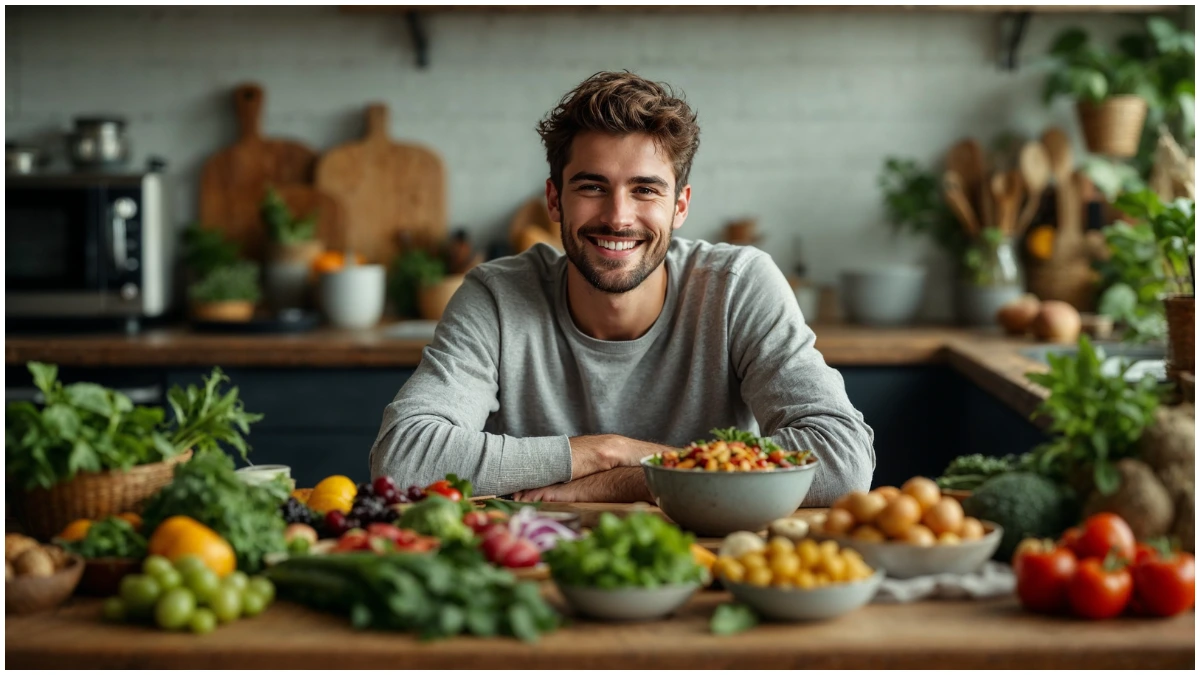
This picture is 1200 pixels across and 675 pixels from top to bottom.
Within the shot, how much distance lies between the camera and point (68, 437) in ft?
4.86

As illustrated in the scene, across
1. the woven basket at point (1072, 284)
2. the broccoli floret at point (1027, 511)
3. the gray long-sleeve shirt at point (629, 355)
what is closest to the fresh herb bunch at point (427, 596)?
the broccoli floret at point (1027, 511)

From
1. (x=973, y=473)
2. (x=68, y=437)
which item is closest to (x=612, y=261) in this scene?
(x=973, y=473)

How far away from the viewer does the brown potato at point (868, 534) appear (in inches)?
54.2

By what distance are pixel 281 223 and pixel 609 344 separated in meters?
2.18

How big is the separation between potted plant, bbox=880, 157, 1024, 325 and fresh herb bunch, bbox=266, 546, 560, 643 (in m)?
3.15

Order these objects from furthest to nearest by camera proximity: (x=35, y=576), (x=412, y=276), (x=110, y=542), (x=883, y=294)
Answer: (x=412, y=276) → (x=883, y=294) → (x=110, y=542) → (x=35, y=576)

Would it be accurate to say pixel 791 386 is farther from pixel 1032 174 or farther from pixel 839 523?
pixel 1032 174

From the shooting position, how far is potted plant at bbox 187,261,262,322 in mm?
4016

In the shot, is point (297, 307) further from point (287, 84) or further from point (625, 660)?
point (625, 660)

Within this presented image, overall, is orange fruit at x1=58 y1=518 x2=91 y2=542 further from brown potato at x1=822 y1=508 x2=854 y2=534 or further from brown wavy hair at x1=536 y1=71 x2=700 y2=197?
brown wavy hair at x1=536 y1=71 x2=700 y2=197

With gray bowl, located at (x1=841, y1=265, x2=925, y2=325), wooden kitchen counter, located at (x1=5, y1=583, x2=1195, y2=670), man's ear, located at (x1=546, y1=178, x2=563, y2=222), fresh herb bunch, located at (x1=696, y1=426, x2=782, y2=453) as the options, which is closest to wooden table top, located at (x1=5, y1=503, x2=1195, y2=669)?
wooden kitchen counter, located at (x1=5, y1=583, x2=1195, y2=670)

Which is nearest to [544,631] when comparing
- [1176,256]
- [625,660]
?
[625,660]

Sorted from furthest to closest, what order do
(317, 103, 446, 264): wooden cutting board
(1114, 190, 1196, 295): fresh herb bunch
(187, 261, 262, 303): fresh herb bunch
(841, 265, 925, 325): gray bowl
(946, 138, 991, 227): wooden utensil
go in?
(317, 103, 446, 264): wooden cutting board
(946, 138, 991, 227): wooden utensil
(841, 265, 925, 325): gray bowl
(187, 261, 262, 303): fresh herb bunch
(1114, 190, 1196, 295): fresh herb bunch

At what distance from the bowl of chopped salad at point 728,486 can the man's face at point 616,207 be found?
738 mm
